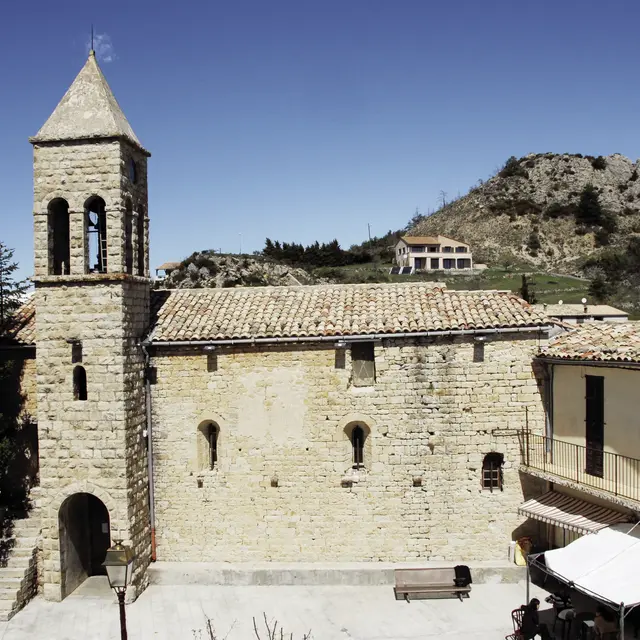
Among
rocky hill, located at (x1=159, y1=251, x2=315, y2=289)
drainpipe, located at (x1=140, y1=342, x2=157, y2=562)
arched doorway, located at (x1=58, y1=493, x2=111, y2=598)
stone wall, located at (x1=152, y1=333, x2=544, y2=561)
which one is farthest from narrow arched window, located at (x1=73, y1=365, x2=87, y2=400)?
rocky hill, located at (x1=159, y1=251, x2=315, y2=289)

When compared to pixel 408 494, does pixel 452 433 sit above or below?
above

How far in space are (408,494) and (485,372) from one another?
405 centimetres

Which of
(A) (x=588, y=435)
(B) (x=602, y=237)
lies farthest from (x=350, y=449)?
(B) (x=602, y=237)

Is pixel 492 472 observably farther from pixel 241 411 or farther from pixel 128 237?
pixel 128 237

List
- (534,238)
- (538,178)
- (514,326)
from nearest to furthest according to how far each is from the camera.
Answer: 1. (514,326)
2. (534,238)
3. (538,178)

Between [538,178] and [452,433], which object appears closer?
[452,433]

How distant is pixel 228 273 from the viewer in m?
61.6

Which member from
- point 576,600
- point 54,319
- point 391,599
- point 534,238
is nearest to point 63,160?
point 54,319

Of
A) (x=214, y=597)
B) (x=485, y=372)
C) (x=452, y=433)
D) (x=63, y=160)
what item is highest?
(x=63, y=160)

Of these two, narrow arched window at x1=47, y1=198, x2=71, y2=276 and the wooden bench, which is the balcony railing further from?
narrow arched window at x1=47, y1=198, x2=71, y2=276

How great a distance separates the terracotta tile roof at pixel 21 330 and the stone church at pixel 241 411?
229 millimetres

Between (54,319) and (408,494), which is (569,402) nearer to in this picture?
(408,494)

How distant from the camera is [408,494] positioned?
54.4 feet

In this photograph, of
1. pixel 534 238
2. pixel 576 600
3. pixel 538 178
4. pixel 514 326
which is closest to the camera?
pixel 576 600
